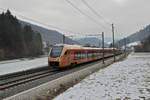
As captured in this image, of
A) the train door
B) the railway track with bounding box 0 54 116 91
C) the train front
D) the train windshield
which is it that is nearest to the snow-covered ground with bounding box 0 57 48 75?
the railway track with bounding box 0 54 116 91

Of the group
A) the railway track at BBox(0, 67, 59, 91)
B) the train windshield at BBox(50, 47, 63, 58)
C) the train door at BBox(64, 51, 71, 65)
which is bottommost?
the railway track at BBox(0, 67, 59, 91)

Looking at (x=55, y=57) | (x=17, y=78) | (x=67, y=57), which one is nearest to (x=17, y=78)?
(x=17, y=78)

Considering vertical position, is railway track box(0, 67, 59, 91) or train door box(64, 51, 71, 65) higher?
train door box(64, 51, 71, 65)

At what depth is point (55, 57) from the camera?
1667cm

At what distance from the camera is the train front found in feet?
53.6

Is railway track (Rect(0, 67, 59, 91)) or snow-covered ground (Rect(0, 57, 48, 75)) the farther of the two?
snow-covered ground (Rect(0, 57, 48, 75))

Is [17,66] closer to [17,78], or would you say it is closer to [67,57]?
[67,57]

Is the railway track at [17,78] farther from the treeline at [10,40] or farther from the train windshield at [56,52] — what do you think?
the treeline at [10,40]

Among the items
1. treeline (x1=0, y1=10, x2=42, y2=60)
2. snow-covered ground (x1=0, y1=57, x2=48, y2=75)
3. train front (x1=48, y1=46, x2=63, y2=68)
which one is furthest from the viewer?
treeline (x1=0, y1=10, x2=42, y2=60)

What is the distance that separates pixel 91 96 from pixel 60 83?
3.40 metres

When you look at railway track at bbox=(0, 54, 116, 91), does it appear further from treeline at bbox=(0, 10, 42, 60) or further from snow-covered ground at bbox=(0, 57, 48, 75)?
treeline at bbox=(0, 10, 42, 60)

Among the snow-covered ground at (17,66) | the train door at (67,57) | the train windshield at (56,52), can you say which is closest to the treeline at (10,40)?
the snow-covered ground at (17,66)

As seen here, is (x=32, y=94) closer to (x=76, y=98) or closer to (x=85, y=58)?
(x=76, y=98)

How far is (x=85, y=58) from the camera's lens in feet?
78.6
